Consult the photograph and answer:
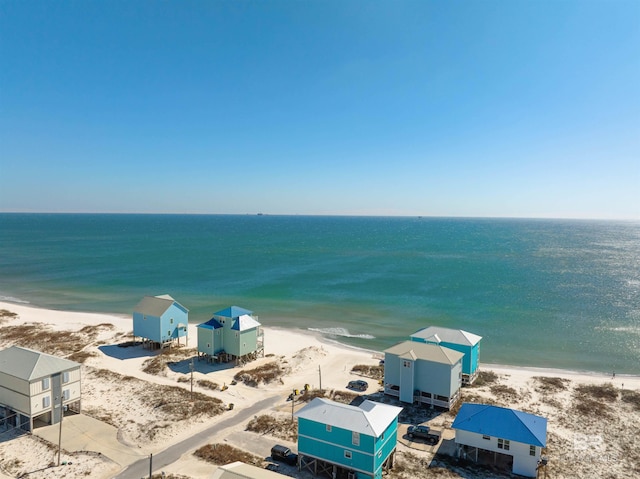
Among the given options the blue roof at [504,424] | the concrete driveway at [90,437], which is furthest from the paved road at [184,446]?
the blue roof at [504,424]

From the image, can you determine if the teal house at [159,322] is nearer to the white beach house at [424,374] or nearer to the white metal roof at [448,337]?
the white beach house at [424,374]

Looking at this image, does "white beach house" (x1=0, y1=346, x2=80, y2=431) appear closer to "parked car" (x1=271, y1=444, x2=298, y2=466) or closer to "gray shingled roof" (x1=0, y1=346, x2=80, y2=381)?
"gray shingled roof" (x1=0, y1=346, x2=80, y2=381)

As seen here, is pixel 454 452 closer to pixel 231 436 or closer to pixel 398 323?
pixel 231 436

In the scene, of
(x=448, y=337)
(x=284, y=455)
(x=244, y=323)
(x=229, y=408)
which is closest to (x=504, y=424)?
(x=448, y=337)

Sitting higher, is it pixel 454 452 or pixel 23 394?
pixel 23 394

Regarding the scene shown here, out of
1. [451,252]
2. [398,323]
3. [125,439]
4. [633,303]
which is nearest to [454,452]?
[125,439]

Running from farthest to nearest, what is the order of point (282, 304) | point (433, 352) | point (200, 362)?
1. point (282, 304)
2. point (200, 362)
3. point (433, 352)

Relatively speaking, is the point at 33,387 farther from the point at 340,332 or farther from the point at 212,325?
the point at 340,332
